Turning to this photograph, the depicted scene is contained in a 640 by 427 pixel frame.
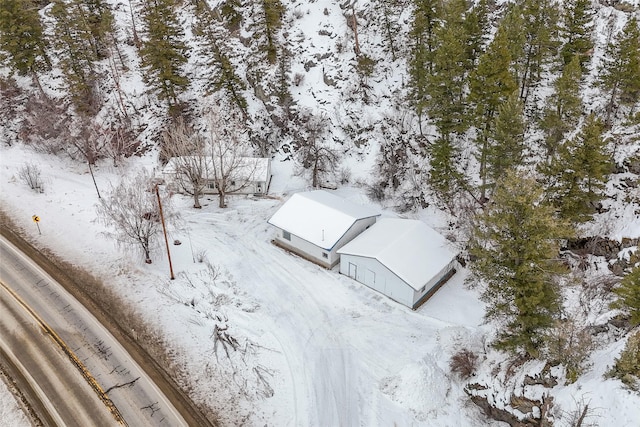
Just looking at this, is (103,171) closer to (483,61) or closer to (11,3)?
(11,3)

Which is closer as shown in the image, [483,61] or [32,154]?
[483,61]

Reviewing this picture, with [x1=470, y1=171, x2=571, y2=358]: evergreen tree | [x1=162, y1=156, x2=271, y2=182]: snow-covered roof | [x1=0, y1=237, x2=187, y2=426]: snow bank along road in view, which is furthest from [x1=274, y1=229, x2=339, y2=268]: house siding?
[x1=0, y1=237, x2=187, y2=426]: snow bank along road

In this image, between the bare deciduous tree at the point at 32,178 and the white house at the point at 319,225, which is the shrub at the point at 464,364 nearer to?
the white house at the point at 319,225

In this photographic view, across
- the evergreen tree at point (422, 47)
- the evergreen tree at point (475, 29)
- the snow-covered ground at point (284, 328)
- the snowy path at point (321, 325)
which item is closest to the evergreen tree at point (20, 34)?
the snow-covered ground at point (284, 328)

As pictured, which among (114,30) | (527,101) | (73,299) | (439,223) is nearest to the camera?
(73,299)

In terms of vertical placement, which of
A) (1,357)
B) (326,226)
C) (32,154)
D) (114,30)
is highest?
(114,30)

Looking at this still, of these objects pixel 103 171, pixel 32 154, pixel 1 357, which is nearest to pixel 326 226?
pixel 1 357

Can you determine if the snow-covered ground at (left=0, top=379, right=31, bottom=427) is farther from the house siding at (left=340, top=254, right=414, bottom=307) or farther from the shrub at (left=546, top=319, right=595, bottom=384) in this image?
the shrub at (left=546, top=319, right=595, bottom=384)
